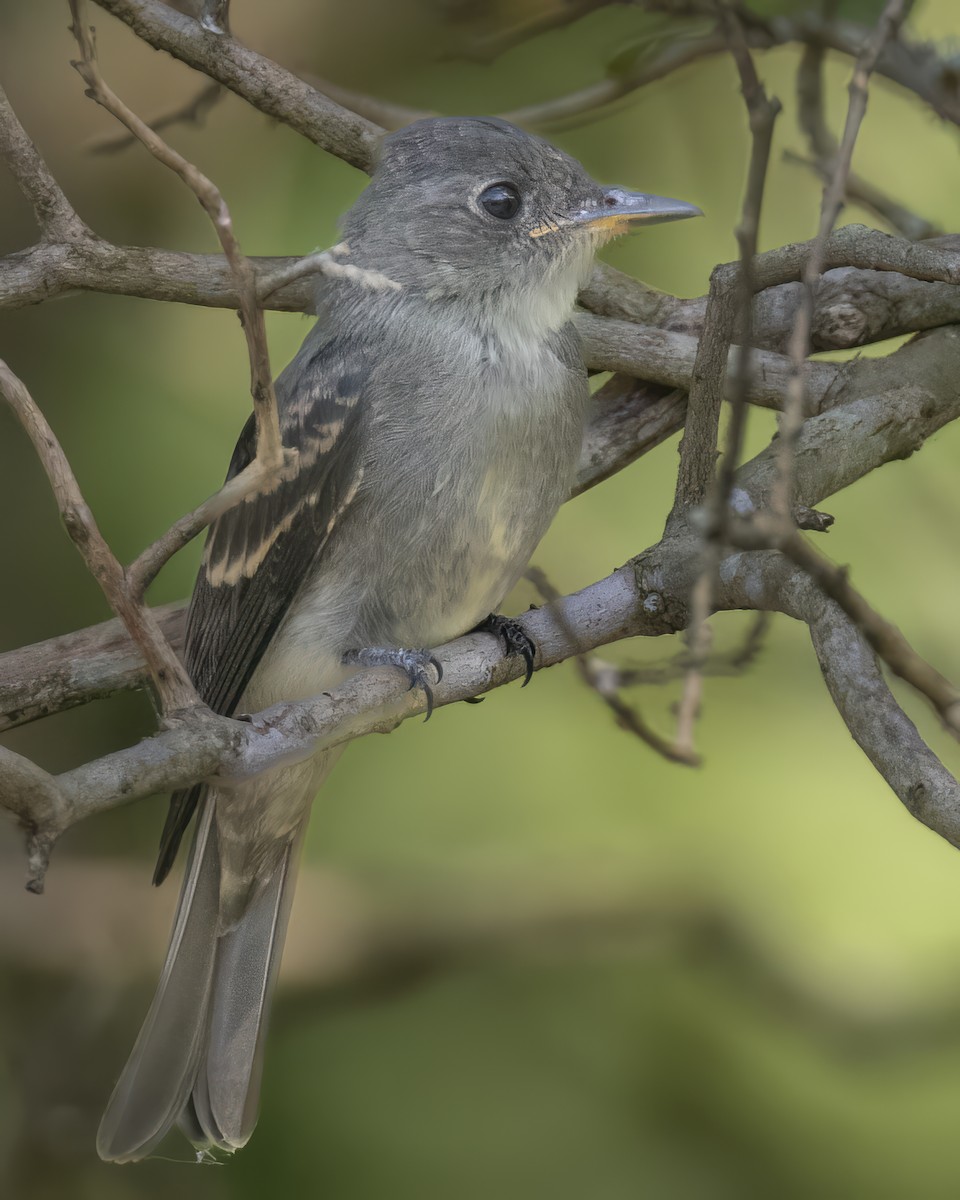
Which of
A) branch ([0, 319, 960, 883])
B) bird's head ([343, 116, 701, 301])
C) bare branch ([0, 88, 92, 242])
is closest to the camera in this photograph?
branch ([0, 319, 960, 883])

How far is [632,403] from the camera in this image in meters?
2.19

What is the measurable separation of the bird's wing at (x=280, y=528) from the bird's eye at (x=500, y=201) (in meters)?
0.27

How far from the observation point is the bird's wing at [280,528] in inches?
70.8

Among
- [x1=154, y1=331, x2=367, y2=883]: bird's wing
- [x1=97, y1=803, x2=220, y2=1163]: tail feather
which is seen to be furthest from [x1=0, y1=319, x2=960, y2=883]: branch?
[x1=97, y1=803, x2=220, y2=1163]: tail feather

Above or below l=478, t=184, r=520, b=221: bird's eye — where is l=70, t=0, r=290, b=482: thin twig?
below

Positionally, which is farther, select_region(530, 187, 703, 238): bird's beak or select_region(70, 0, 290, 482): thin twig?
select_region(530, 187, 703, 238): bird's beak

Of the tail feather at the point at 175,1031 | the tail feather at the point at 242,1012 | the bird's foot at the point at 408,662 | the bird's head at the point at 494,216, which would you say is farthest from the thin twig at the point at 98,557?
the tail feather at the point at 242,1012

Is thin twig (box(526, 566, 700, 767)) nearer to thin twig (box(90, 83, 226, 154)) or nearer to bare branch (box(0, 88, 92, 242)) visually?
bare branch (box(0, 88, 92, 242))

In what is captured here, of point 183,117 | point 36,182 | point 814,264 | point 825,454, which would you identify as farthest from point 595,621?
point 183,117

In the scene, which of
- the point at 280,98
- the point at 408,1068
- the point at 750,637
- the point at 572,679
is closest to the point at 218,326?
the point at 280,98

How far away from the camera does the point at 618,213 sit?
72.9 inches

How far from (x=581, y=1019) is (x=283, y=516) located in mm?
1170

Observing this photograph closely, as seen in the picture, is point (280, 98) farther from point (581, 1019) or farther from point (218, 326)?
point (581, 1019)

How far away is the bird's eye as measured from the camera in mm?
1868
